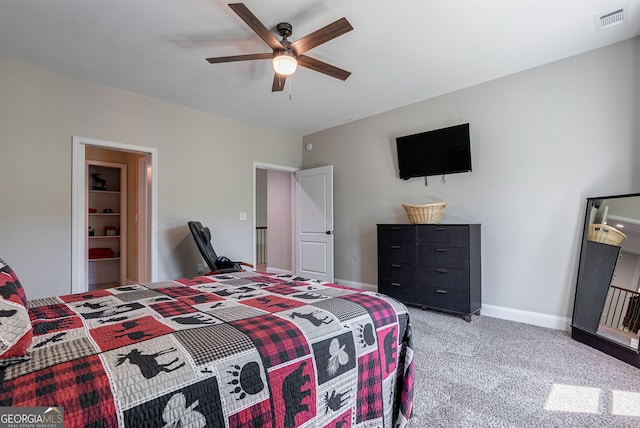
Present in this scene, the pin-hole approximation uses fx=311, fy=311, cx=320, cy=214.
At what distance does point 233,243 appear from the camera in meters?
4.64

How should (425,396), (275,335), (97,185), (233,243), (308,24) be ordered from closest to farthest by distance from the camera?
(275,335) < (425,396) < (308,24) < (233,243) < (97,185)

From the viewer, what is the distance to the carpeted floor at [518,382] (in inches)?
66.7

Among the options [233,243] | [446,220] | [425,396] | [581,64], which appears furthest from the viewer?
[233,243]

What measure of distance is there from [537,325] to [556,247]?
810 mm

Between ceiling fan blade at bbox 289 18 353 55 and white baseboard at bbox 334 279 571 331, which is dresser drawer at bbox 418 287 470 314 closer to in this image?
white baseboard at bbox 334 279 571 331

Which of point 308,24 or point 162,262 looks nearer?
point 308,24

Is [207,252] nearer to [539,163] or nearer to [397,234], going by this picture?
[397,234]

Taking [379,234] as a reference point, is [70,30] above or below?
above

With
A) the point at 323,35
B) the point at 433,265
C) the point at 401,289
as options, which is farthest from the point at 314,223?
the point at 323,35

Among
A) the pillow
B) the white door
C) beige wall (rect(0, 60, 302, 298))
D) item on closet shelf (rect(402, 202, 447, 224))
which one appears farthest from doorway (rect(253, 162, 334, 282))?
the pillow

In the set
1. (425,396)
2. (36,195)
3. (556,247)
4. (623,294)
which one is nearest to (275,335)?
(425,396)

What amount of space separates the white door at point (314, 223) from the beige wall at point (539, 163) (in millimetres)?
1230

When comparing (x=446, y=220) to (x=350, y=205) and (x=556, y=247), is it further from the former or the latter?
(x=350, y=205)

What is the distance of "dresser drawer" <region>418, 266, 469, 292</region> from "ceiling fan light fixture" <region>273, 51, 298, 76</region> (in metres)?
2.54
